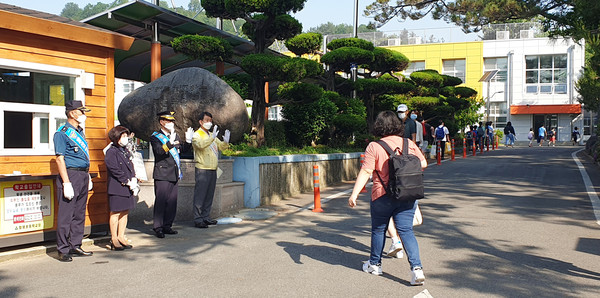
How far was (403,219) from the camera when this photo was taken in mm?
5301

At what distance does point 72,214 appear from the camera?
6.44 metres

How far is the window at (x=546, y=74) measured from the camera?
1943 inches

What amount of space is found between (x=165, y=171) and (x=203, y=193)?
102cm

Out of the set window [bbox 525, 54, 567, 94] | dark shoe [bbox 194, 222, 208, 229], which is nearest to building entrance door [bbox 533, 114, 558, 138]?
window [bbox 525, 54, 567, 94]

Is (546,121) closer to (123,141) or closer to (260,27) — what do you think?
(260,27)

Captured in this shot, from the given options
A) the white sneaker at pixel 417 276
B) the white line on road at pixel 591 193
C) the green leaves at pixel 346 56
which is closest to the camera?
the white sneaker at pixel 417 276

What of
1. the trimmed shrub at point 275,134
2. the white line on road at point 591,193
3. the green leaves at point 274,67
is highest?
the green leaves at point 274,67

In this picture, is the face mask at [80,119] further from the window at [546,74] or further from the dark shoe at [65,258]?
the window at [546,74]

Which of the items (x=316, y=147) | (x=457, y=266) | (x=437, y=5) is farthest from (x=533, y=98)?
(x=457, y=266)

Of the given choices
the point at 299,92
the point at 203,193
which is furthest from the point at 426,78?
the point at 203,193

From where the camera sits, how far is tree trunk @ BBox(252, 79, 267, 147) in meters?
14.2

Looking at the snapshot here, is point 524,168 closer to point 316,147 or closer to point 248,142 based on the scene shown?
point 316,147

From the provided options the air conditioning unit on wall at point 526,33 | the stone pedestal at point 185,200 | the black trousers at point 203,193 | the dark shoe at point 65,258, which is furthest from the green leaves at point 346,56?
the air conditioning unit on wall at point 526,33

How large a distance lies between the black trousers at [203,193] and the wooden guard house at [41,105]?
158cm
